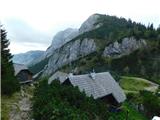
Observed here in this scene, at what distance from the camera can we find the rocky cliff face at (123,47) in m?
165

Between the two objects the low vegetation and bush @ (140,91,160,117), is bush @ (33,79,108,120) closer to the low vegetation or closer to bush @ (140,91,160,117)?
the low vegetation

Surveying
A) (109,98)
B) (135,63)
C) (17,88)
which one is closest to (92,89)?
(109,98)

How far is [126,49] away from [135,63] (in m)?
32.6

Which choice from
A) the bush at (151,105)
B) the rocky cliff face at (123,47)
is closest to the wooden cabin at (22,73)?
the bush at (151,105)

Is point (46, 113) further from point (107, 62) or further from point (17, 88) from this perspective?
point (107, 62)

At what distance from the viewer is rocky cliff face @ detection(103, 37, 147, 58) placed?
16507 cm

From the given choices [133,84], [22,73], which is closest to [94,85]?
[22,73]

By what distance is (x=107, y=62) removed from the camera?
151m

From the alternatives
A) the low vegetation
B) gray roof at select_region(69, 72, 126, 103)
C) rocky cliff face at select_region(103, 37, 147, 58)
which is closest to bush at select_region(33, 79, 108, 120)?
the low vegetation

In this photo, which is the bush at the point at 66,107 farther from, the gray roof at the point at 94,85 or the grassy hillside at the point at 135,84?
Answer: the grassy hillside at the point at 135,84

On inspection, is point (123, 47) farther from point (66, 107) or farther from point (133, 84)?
point (66, 107)

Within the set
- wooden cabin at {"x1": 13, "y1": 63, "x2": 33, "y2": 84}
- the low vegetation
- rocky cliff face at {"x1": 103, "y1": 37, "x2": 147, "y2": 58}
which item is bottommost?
the low vegetation

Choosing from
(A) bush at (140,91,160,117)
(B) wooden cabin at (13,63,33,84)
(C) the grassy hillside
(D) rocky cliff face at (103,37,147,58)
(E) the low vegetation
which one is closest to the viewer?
(E) the low vegetation

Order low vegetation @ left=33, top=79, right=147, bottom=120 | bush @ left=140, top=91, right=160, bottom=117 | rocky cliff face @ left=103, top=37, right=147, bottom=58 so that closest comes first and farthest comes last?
low vegetation @ left=33, top=79, right=147, bottom=120 → bush @ left=140, top=91, right=160, bottom=117 → rocky cliff face @ left=103, top=37, right=147, bottom=58
